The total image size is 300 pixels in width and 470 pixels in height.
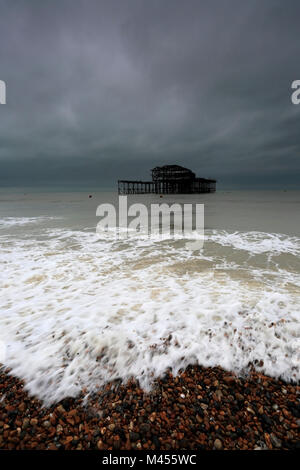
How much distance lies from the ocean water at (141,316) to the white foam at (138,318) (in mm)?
17

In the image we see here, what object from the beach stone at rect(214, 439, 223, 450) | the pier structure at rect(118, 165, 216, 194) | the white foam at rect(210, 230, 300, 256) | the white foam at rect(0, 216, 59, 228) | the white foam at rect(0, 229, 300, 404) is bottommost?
the beach stone at rect(214, 439, 223, 450)

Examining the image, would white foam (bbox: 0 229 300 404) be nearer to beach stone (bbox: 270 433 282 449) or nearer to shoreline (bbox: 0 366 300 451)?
shoreline (bbox: 0 366 300 451)

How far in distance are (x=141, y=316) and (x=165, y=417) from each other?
71.5 inches

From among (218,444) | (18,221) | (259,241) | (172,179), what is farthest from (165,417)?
(172,179)

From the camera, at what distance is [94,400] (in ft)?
7.34

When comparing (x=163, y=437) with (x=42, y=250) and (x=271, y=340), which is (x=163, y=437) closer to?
(x=271, y=340)

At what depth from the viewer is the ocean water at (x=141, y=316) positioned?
106 inches

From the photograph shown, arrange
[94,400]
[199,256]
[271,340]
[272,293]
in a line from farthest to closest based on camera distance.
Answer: [199,256] → [272,293] → [271,340] → [94,400]

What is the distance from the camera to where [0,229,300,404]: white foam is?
271 cm

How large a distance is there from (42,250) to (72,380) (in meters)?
6.78

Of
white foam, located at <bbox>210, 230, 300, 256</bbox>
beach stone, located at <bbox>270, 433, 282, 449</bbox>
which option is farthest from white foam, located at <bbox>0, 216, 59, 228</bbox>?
beach stone, located at <bbox>270, 433, 282, 449</bbox>

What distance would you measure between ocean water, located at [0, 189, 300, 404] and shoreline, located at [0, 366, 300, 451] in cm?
19

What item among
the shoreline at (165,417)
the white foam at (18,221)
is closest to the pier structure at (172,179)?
the white foam at (18,221)
